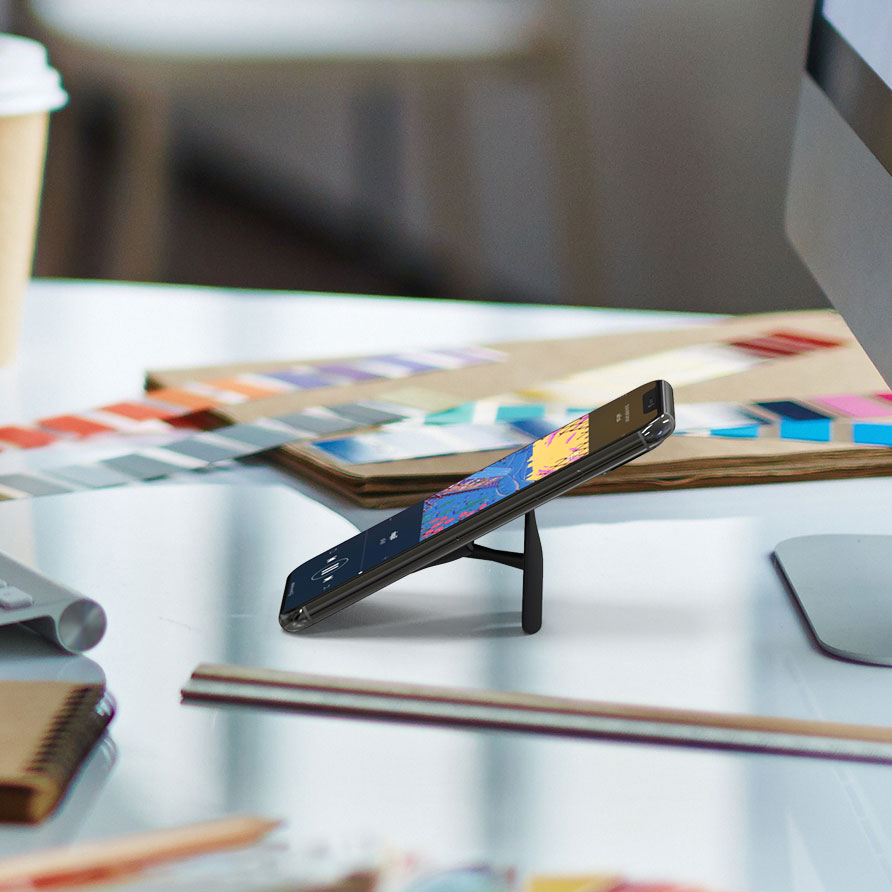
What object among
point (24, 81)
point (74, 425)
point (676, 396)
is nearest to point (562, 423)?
point (676, 396)

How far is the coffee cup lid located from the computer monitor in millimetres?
519

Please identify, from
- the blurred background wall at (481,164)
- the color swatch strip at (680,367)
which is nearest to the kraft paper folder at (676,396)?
the color swatch strip at (680,367)

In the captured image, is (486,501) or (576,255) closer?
(486,501)

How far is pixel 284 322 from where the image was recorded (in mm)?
1129

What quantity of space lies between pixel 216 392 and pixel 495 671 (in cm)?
44

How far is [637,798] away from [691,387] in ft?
1.59

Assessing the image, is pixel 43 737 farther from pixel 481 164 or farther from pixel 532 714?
pixel 481 164

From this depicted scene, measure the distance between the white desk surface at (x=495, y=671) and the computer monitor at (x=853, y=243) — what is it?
18 mm

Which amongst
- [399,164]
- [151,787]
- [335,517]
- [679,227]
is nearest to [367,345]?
[335,517]

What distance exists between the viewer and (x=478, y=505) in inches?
20.1

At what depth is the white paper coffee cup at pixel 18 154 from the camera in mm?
863

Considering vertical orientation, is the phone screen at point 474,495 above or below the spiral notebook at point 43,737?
above

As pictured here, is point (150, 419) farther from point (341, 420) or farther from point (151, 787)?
point (151, 787)

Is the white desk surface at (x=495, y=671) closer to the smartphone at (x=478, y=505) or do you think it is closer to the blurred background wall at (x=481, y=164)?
the smartphone at (x=478, y=505)
